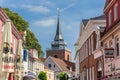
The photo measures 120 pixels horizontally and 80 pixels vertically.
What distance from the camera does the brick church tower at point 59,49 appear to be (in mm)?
153075

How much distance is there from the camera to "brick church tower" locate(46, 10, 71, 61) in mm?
153075

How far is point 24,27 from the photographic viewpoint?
62875mm

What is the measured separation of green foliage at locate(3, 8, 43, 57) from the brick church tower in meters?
80.8

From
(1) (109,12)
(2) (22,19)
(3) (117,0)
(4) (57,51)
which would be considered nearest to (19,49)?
(3) (117,0)

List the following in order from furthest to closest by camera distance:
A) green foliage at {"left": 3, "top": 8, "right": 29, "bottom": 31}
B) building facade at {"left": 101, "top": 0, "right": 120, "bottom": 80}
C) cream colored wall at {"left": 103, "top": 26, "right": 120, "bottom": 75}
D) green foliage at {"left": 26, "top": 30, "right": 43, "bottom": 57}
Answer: green foliage at {"left": 26, "top": 30, "right": 43, "bottom": 57} → green foliage at {"left": 3, "top": 8, "right": 29, "bottom": 31} → building facade at {"left": 101, "top": 0, "right": 120, "bottom": 80} → cream colored wall at {"left": 103, "top": 26, "right": 120, "bottom": 75}

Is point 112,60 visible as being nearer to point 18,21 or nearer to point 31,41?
point 18,21

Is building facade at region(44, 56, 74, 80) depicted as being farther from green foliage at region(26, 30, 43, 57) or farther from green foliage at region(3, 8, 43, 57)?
green foliage at region(26, 30, 43, 57)

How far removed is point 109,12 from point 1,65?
657 inches

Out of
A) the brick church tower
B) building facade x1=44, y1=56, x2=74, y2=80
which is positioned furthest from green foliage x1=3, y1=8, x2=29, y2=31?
the brick church tower

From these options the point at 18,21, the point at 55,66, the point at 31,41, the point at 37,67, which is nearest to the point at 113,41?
the point at 18,21

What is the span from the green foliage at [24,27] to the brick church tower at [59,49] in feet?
265

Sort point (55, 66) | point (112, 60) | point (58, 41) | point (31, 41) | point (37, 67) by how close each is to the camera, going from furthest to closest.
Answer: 1. point (58, 41)
2. point (55, 66)
3. point (37, 67)
4. point (31, 41)
5. point (112, 60)

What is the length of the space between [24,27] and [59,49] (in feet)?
303

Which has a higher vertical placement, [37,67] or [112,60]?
[37,67]
